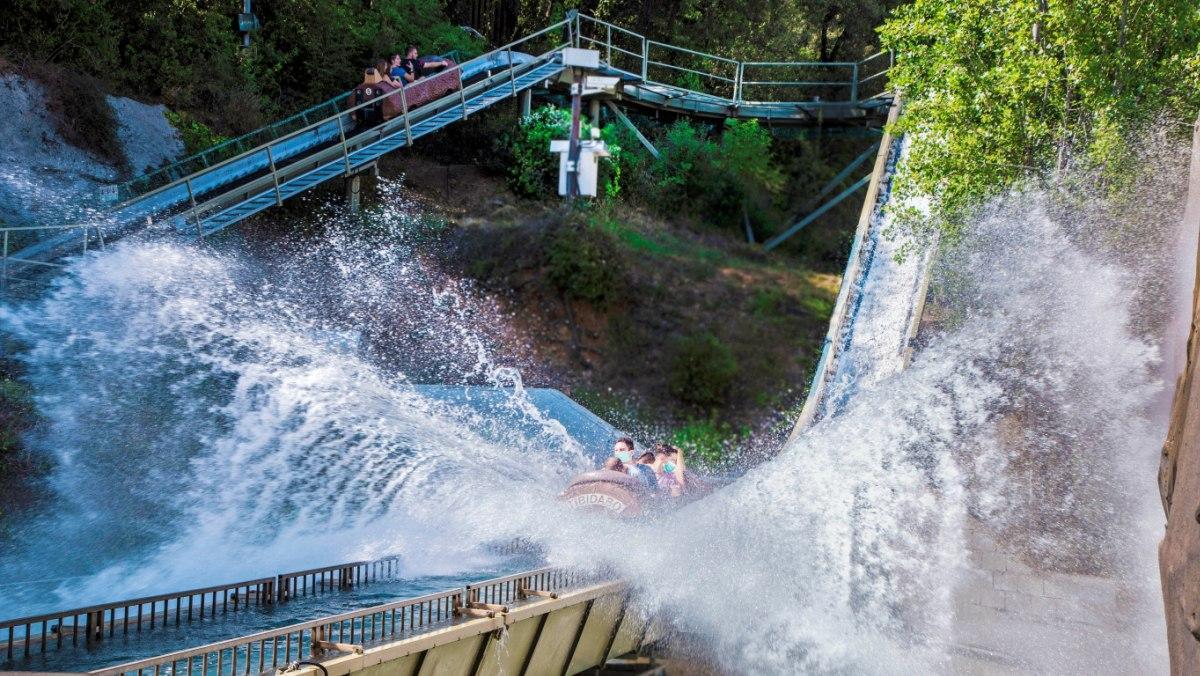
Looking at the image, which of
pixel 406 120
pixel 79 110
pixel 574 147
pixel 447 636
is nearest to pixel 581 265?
pixel 574 147

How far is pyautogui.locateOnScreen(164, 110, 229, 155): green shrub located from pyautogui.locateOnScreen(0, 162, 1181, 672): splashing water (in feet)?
12.4

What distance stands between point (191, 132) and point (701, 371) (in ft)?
36.8

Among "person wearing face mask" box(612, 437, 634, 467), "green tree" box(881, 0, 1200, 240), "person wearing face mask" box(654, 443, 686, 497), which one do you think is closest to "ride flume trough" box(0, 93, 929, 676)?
"person wearing face mask" box(654, 443, 686, 497)

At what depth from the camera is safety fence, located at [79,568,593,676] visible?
5.98m

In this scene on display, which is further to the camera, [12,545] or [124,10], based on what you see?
[124,10]

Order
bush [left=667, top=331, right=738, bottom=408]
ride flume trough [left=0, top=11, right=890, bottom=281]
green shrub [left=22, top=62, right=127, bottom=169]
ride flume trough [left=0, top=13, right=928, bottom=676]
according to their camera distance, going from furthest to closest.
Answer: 1. bush [left=667, top=331, right=738, bottom=408]
2. green shrub [left=22, top=62, right=127, bottom=169]
3. ride flume trough [left=0, top=11, right=890, bottom=281]
4. ride flume trough [left=0, top=13, right=928, bottom=676]

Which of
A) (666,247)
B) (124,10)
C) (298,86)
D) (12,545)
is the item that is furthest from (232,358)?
(666,247)

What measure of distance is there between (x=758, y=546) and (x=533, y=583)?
98.3 inches

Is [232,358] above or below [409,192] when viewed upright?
below

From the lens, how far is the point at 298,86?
25.8m

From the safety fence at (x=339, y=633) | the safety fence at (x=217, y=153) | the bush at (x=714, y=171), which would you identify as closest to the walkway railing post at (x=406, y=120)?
the safety fence at (x=217, y=153)

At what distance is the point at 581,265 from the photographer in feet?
79.4

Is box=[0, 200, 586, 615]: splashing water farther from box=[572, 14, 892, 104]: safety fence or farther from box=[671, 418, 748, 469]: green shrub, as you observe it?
box=[572, 14, 892, 104]: safety fence

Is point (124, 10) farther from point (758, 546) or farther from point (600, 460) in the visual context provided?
point (758, 546)
